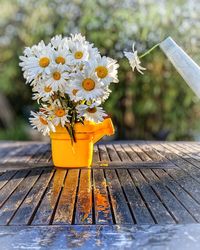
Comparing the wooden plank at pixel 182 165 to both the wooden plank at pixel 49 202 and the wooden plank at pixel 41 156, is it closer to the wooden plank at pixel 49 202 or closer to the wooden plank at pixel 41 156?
the wooden plank at pixel 49 202

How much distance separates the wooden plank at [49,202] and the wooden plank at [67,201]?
16 mm

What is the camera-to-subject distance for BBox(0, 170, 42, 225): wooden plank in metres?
1.06

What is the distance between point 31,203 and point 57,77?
59 centimetres

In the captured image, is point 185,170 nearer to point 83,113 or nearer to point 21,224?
point 83,113

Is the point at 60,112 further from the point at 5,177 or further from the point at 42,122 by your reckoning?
the point at 5,177

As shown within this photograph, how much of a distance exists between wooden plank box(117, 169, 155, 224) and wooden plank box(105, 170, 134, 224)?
0.05ft

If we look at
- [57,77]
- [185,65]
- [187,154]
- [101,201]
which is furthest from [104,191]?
[187,154]

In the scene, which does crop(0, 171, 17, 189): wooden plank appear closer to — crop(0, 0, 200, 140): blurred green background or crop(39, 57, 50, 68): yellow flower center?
crop(39, 57, 50, 68): yellow flower center

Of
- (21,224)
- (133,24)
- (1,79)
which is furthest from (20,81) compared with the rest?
(21,224)

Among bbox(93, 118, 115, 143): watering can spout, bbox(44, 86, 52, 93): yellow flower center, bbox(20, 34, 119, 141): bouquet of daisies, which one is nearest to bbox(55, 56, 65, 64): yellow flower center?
bbox(20, 34, 119, 141): bouquet of daisies

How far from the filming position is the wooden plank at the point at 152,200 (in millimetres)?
1027

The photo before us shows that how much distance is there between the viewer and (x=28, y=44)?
528cm

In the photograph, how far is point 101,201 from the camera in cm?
119

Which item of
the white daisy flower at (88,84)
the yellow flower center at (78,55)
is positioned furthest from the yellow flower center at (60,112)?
the yellow flower center at (78,55)
